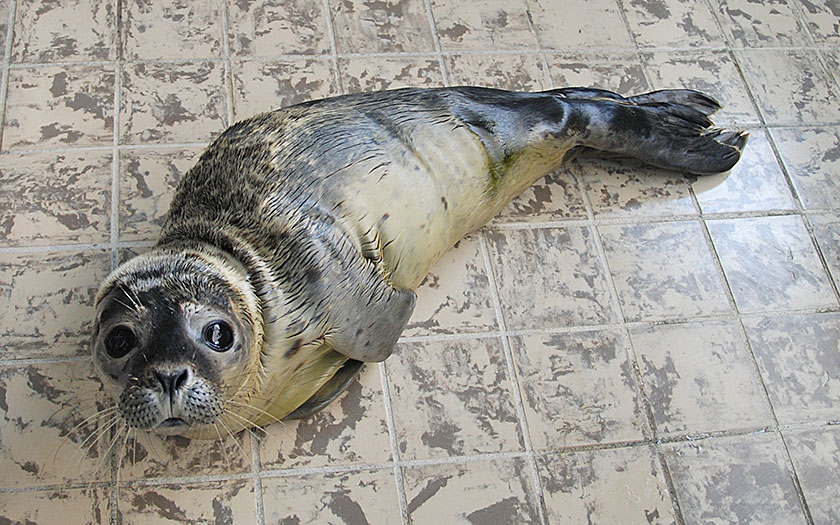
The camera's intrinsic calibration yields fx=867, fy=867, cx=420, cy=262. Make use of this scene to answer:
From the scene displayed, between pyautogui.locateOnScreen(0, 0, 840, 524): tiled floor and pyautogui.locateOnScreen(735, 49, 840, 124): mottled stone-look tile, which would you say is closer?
pyautogui.locateOnScreen(0, 0, 840, 524): tiled floor

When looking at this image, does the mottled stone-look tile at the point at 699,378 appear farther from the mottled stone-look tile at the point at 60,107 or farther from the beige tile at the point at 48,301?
the mottled stone-look tile at the point at 60,107

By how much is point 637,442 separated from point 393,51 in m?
1.68

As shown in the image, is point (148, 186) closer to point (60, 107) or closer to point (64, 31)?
A: point (60, 107)

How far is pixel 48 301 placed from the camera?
2.59 m

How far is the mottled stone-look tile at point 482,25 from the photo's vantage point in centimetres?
334

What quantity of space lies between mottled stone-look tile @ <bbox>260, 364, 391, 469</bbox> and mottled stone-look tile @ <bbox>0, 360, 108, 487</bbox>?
46 centimetres

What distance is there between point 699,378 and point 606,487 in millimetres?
482

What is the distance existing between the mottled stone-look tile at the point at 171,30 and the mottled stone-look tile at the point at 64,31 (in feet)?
0.23

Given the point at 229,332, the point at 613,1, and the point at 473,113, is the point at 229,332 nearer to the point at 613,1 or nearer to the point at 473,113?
the point at 473,113

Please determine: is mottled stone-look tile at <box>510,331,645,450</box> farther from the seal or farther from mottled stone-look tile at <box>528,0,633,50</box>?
mottled stone-look tile at <box>528,0,633,50</box>

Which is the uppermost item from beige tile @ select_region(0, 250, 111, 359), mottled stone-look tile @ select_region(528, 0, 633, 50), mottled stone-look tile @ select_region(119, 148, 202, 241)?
mottled stone-look tile @ select_region(528, 0, 633, 50)

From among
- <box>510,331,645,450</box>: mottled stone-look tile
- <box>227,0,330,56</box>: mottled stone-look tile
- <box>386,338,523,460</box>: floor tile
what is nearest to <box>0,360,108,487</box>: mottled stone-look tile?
<box>386,338,523,460</box>: floor tile

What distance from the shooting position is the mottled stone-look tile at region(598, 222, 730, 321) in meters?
2.79

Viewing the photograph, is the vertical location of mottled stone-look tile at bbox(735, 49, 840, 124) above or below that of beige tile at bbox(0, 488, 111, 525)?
above
